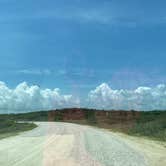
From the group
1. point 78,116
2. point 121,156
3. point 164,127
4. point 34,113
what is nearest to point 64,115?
point 78,116

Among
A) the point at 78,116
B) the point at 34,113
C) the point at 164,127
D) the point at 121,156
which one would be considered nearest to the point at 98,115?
the point at 78,116

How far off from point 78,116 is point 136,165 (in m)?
97.5

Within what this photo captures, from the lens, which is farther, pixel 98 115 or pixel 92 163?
pixel 98 115

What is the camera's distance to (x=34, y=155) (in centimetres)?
2152

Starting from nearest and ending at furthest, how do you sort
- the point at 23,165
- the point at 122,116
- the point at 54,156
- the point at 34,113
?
the point at 23,165 < the point at 54,156 < the point at 122,116 < the point at 34,113

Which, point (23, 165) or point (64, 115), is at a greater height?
point (64, 115)

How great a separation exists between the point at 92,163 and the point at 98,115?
9320 centimetres

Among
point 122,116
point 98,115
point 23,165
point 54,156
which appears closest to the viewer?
point 23,165

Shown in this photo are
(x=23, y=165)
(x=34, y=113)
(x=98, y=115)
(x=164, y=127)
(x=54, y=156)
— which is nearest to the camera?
(x=23, y=165)

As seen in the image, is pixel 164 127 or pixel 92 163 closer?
pixel 92 163

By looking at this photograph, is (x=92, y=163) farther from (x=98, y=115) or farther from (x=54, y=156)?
(x=98, y=115)

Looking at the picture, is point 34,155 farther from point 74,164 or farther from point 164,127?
point 164,127

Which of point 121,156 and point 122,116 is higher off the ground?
point 122,116

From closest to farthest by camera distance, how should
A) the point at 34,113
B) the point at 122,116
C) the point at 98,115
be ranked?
the point at 122,116
the point at 98,115
the point at 34,113
